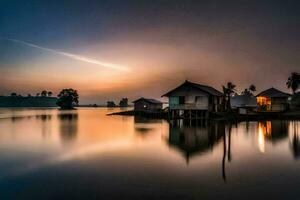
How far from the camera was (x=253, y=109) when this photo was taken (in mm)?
55438

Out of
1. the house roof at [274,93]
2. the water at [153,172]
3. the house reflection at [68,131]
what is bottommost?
the house reflection at [68,131]

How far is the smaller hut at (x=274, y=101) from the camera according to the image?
51.8m

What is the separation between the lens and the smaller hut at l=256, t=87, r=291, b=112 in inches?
2039

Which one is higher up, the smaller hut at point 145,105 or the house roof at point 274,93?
the house roof at point 274,93

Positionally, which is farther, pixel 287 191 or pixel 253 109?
pixel 253 109

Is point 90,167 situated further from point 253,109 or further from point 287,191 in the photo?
point 253,109

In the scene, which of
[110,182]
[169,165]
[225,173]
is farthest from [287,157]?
[110,182]

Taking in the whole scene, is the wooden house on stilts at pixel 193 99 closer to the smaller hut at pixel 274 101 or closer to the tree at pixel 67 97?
the smaller hut at pixel 274 101

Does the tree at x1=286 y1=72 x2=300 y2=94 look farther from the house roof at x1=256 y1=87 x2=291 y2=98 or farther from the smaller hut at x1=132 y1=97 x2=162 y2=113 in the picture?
the smaller hut at x1=132 y1=97 x2=162 y2=113

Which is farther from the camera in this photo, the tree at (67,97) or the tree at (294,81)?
the tree at (67,97)

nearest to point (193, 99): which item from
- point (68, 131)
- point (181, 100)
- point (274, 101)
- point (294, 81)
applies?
point (181, 100)

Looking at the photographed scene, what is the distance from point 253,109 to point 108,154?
47.4m

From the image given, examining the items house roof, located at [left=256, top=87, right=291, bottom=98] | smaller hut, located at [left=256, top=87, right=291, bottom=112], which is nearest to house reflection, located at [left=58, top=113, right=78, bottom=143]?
smaller hut, located at [left=256, top=87, right=291, bottom=112]

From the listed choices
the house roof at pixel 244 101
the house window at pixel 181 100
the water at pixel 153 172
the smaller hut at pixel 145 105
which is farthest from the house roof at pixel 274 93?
the water at pixel 153 172
